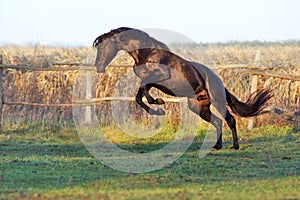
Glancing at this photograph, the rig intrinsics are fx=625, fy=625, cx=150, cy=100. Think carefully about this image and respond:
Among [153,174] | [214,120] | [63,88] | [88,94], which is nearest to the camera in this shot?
[153,174]

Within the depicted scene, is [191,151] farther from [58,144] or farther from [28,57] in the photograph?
[28,57]

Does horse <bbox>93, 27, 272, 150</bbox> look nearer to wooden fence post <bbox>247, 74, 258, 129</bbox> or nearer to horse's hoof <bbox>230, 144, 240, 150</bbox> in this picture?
horse's hoof <bbox>230, 144, 240, 150</bbox>

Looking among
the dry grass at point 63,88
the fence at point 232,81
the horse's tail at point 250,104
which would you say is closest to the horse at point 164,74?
the horse's tail at point 250,104

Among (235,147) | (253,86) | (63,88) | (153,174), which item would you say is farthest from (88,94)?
(153,174)

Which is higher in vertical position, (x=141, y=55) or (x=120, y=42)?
(x=120, y=42)

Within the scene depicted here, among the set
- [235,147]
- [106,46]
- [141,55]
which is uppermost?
[106,46]

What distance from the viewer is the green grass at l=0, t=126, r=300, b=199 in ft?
23.9

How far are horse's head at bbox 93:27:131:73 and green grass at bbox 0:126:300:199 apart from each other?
1710mm

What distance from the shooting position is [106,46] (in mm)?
10859

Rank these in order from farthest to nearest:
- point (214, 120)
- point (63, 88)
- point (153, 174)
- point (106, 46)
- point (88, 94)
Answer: point (63, 88), point (88, 94), point (214, 120), point (106, 46), point (153, 174)

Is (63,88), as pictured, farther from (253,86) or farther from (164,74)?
(164,74)

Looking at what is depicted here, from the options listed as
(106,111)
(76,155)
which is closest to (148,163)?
(76,155)

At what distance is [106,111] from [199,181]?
788 centimetres

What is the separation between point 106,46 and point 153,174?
282 cm
